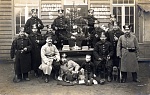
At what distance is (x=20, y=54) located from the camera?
11.2m

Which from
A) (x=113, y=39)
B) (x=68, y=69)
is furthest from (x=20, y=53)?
(x=113, y=39)

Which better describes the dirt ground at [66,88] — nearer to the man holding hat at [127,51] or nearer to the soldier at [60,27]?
the man holding hat at [127,51]

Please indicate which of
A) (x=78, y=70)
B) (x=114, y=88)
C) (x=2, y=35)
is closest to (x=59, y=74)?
(x=78, y=70)

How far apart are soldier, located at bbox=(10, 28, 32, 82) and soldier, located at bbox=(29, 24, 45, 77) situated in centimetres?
51

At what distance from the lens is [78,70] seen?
11.1 m

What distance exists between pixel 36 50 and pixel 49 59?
1040mm

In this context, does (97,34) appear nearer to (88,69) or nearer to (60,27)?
(60,27)

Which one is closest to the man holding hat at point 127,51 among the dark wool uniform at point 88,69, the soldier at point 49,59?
the dark wool uniform at point 88,69

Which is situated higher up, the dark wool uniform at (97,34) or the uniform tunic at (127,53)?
the dark wool uniform at (97,34)

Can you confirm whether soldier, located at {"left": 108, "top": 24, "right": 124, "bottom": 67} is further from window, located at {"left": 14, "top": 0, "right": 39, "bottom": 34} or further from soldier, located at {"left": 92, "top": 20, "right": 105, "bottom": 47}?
window, located at {"left": 14, "top": 0, "right": 39, "bottom": 34}

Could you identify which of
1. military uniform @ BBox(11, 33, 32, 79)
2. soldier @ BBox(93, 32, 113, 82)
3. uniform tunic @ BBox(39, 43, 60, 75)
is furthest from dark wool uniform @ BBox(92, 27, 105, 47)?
military uniform @ BBox(11, 33, 32, 79)

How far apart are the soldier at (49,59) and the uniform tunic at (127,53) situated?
7.19 feet

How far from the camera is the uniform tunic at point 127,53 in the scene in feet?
36.0

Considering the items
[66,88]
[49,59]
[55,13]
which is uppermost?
[55,13]
